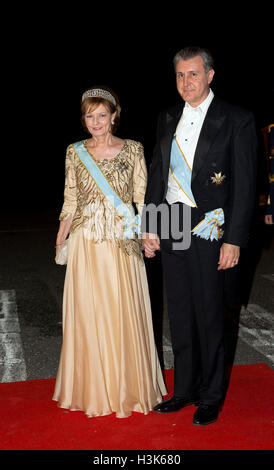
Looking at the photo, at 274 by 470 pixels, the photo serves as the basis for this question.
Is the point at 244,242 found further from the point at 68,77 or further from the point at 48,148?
the point at 48,148

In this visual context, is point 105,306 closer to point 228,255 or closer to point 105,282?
point 105,282

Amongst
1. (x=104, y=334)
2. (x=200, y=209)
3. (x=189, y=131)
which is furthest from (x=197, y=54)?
(x=104, y=334)

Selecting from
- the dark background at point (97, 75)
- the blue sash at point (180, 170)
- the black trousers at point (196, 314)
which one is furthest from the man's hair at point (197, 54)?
the dark background at point (97, 75)

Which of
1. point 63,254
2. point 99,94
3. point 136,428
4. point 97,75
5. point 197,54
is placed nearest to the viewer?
point 197,54

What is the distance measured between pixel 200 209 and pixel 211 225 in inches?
4.5

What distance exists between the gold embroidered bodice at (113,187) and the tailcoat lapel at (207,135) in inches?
18.5

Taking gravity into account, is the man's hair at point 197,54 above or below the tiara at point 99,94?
above

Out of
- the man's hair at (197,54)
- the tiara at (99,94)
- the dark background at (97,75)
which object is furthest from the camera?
the dark background at (97,75)

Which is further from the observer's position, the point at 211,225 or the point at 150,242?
the point at 150,242

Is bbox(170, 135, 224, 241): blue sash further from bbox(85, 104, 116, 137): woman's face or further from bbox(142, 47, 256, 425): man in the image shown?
bbox(85, 104, 116, 137): woman's face

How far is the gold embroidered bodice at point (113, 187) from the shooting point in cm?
350

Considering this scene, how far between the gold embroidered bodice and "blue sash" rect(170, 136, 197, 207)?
0.94 feet

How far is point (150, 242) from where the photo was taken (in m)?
3.48

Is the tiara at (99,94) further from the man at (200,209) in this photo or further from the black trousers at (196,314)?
the black trousers at (196,314)
